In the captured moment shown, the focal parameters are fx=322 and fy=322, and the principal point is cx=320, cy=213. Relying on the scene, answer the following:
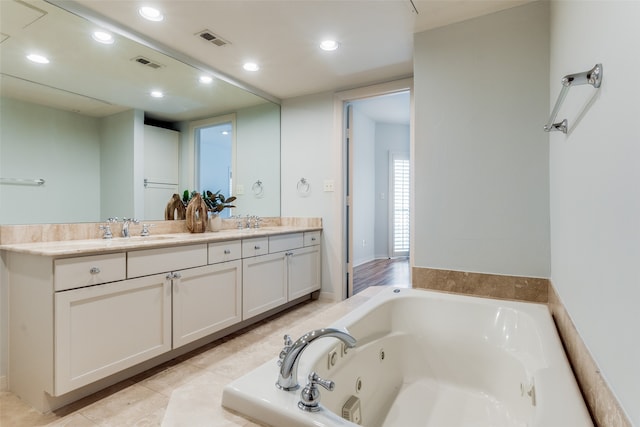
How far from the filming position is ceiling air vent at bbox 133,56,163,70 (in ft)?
7.77

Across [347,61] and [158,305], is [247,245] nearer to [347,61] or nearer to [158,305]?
[158,305]

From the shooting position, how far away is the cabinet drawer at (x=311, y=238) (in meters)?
3.32

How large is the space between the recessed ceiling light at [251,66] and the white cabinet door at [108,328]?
75.7 inches

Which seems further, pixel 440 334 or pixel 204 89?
pixel 204 89

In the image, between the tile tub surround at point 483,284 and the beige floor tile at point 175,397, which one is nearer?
the beige floor tile at point 175,397

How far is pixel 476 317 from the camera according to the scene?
5.59 ft

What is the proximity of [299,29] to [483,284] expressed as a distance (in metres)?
2.07

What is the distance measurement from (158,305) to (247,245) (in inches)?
32.9

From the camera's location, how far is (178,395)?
1.00 metres

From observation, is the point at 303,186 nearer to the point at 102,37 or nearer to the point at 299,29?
the point at 299,29

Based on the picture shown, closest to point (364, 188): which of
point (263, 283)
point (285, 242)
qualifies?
point (285, 242)

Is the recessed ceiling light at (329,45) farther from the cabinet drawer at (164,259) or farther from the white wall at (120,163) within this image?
the cabinet drawer at (164,259)

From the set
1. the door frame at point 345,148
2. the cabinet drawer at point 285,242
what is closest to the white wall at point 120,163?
the cabinet drawer at point 285,242

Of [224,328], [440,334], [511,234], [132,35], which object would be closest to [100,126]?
[132,35]
